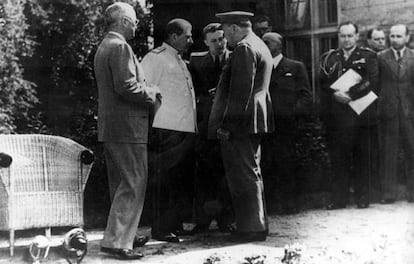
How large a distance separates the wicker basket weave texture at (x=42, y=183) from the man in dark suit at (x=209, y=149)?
109 centimetres

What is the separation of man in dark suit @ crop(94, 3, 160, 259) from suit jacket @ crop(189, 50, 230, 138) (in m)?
0.85

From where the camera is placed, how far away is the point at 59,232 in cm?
604

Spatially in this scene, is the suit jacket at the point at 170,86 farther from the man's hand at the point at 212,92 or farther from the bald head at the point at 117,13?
the bald head at the point at 117,13

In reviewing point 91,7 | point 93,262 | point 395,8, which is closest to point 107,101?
point 91,7

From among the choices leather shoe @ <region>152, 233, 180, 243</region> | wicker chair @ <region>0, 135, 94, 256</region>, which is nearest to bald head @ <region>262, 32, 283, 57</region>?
leather shoe @ <region>152, 233, 180, 243</region>

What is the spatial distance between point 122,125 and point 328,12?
2.46 m

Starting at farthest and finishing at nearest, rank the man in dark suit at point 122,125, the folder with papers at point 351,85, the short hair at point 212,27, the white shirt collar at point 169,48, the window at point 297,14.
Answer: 1. the window at point 297,14
2. the folder with papers at point 351,85
3. the short hair at point 212,27
4. the white shirt collar at point 169,48
5. the man in dark suit at point 122,125

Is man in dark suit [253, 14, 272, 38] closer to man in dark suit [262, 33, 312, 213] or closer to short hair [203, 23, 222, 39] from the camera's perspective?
man in dark suit [262, 33, 312, 213]

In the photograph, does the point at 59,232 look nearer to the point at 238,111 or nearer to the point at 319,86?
the point at 238,111

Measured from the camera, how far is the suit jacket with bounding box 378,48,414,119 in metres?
6.29

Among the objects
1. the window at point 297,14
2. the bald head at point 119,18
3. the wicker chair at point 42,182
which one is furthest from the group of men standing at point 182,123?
the window at point 297,14

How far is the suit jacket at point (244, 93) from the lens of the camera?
18.0 ft

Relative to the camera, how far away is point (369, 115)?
259 inches

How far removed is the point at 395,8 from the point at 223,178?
201 centimetres
